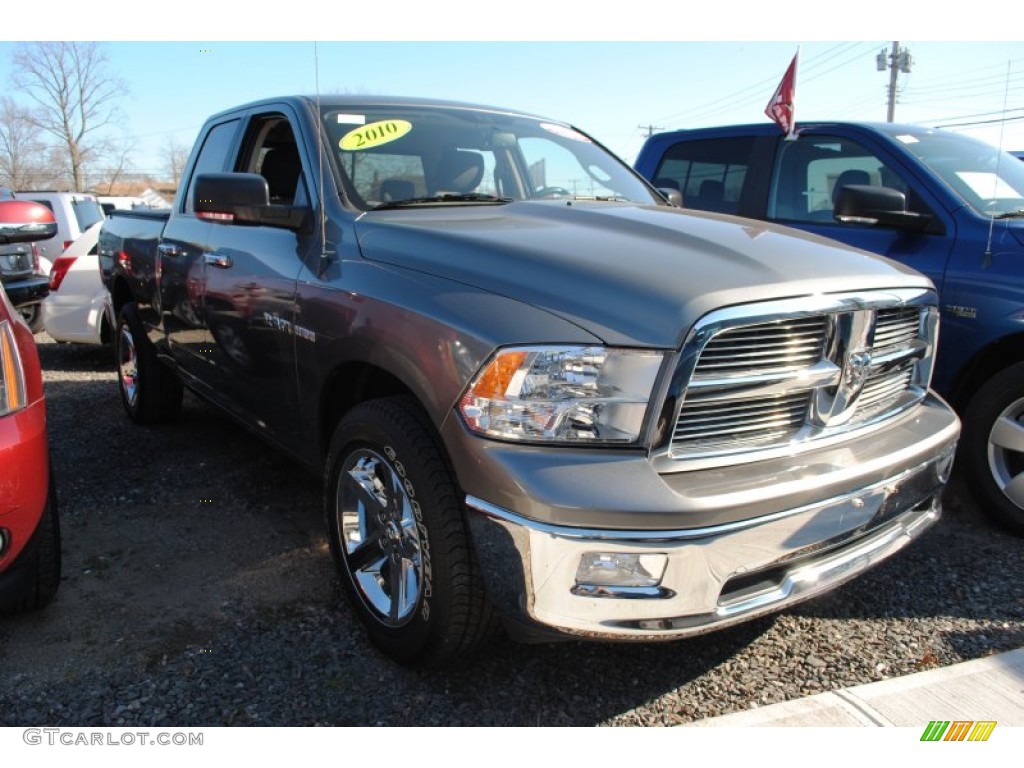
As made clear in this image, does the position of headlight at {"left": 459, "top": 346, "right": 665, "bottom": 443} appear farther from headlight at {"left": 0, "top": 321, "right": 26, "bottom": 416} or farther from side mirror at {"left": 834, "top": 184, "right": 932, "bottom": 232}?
side mirror at {"left": 834, "top": 184, "right": 932, "bottom": 232}

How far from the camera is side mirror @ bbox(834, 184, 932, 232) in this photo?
3852mm

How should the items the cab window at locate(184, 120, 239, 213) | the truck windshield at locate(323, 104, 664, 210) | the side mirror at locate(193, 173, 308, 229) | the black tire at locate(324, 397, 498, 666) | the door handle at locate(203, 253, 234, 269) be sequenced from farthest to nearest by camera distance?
the cab window at locate(184, 120, 239, 213), the door handle at locate(203, 253, 234, 269), the truck windshield at locate(323, 104, 664, 210), the side mirror at locate(193, 173, 308, 229), the black tire at locate(324, 397, 498, 666)

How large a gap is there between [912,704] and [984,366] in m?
2.05

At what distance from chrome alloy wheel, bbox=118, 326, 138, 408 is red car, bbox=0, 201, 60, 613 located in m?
2.60

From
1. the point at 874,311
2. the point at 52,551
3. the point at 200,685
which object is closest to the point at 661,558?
the point at 874,311

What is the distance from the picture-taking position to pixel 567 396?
6.56ft

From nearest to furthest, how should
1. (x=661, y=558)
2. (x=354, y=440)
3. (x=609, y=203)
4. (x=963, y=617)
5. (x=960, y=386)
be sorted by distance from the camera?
1. (x=661, y=558)
2. (x=354, y=440)
3. (x=963, y=617)
4. (x=609, y=203)
5. (x=960, y=386)

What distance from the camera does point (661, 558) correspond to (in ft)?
6.27

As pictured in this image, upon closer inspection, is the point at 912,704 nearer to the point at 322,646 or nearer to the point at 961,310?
the point at 322,646

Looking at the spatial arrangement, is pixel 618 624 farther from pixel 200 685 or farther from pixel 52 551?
pixel 52 551

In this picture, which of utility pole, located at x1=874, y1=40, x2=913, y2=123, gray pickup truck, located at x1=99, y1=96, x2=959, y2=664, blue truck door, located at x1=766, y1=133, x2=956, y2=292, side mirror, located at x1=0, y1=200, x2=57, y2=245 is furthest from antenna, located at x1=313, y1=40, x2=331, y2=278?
utility pole, located at x1=874, y1=40, x2=913, y2=123

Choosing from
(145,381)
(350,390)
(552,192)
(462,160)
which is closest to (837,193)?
(552,192)

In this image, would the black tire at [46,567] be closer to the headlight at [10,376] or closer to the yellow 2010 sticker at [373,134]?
the headlight at [10,376]

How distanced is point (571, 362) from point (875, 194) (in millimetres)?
2658
